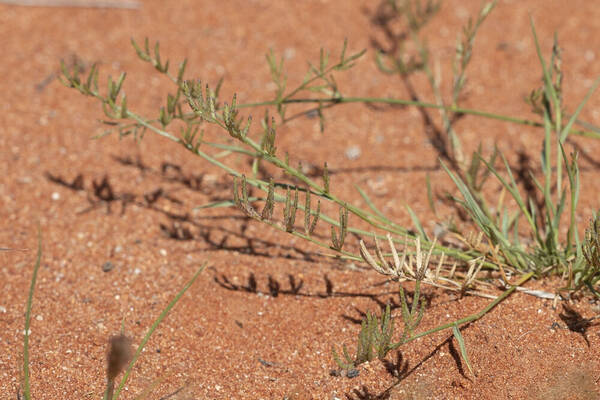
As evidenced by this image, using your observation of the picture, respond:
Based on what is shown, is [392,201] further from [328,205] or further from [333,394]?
[333,394]

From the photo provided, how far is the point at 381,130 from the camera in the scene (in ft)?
8.82

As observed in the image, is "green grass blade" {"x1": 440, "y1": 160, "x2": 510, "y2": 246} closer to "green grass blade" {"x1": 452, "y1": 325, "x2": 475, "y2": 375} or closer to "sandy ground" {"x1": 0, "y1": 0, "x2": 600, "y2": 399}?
"sandy ground" {"x1": 0, "y1": 0, "x2": 600, "y2": 399}

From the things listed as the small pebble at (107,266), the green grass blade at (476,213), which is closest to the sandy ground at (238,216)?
the small pebble at (107,266)

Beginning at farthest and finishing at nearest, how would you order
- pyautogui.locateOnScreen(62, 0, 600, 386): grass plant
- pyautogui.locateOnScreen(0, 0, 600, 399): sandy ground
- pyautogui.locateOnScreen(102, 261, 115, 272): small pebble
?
pyautogui.locateOnScreen(102, 261, 115, 272): small pebble < pyautogui.locateOnScreen(0, 0, 600, 399): sandy ground < pyautogui.locateOnScreen(62, 0, 600, 386): grass plant

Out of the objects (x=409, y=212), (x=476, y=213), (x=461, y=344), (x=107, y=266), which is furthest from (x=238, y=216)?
(x=461, y=344)

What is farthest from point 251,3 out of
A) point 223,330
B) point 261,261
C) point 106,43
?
point 223,330

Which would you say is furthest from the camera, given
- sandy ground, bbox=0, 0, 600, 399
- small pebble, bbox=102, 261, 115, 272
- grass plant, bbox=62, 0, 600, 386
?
small pebble, bbox=102, 261, 115, 272

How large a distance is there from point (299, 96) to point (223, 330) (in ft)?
4.07

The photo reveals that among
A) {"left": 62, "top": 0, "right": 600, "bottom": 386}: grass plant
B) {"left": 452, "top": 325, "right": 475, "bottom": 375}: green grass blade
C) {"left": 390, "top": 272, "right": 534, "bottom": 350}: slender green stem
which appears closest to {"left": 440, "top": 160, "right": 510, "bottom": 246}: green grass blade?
{"left": 62, "top": 0, "right": 600, "bottom": 386}: grass plant

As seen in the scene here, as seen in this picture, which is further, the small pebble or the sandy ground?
the small pebble

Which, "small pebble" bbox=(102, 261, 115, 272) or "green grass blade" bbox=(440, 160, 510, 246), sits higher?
"green grass blade" bbox=(440, 160, 510, 246)

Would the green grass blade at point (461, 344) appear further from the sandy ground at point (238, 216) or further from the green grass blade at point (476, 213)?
the green grass blade at point (476, 213)

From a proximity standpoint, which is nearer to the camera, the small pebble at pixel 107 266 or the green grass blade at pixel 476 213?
the green grass blade at pixel 476 213

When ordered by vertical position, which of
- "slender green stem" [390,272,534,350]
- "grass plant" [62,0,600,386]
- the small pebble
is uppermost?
"grass plant" [62,0,600,386]
